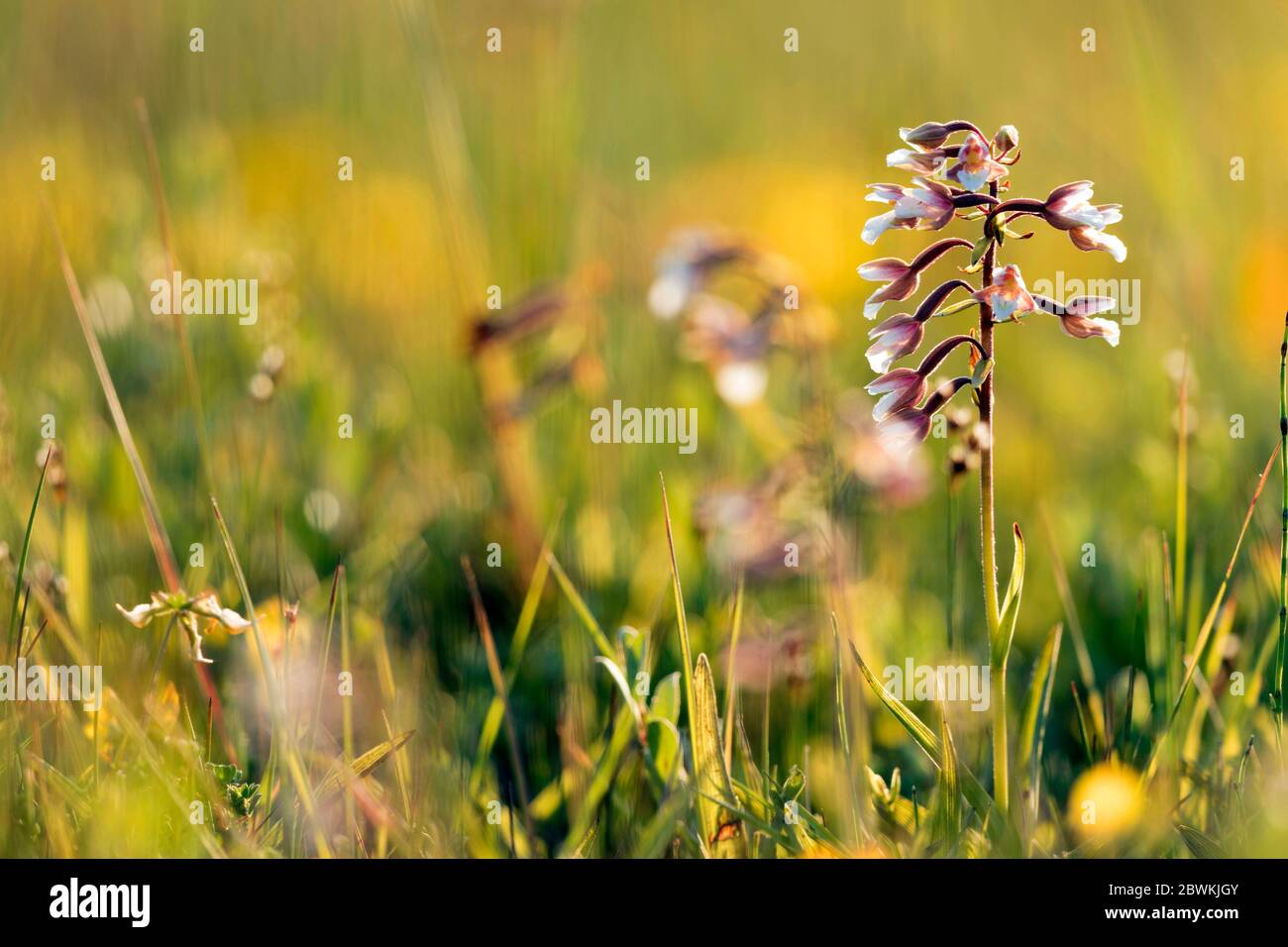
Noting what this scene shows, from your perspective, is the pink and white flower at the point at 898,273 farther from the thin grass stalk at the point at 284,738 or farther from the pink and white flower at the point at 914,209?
the thin grass stalk at the point at 284,738

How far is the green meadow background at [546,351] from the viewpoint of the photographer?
1663 millimetres

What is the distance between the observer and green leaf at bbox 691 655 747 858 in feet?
4.38

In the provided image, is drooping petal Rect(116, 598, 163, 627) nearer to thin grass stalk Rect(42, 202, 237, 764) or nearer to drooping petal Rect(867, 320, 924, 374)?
thin grass stalk Rect(42, 202, 237, 764)

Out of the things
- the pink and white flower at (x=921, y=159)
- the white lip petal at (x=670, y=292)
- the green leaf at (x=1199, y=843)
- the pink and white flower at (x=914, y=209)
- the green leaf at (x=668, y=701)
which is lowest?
the green leaf at (x=1199, y=843)

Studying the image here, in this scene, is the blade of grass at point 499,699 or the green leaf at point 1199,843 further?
the blade of grass at point 499,699

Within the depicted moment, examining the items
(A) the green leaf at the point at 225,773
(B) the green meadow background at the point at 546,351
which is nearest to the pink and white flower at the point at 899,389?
(B) the green meadow background at the point at 546,351

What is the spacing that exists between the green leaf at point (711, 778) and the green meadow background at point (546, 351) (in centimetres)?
8

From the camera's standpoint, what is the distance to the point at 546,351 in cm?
241

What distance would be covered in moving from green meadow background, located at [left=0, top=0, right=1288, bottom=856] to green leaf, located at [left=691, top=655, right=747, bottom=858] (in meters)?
0.08

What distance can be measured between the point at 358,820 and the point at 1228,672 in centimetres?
121

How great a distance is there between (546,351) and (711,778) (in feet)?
4.11

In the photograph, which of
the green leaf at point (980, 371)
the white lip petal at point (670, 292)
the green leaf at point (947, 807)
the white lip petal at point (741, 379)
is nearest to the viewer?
the green leaf at point (980, 371)

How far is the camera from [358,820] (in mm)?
1426

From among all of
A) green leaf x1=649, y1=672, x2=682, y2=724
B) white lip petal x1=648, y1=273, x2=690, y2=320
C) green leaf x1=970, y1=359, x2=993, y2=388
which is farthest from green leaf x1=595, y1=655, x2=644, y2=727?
white lip petal x1=648, y1=273, x2=690, y2=320
